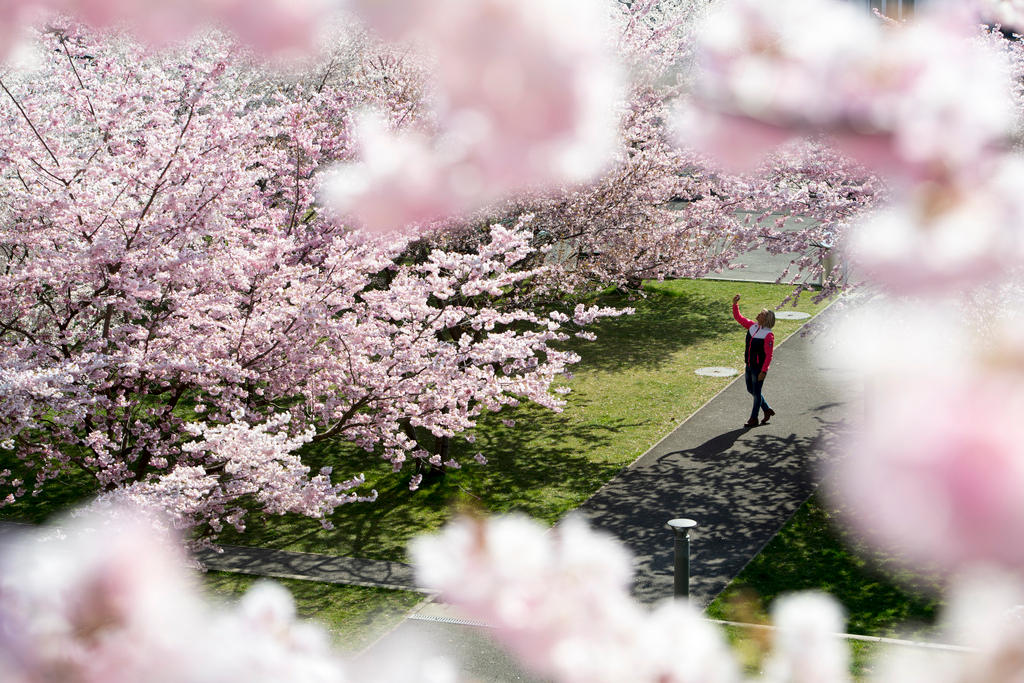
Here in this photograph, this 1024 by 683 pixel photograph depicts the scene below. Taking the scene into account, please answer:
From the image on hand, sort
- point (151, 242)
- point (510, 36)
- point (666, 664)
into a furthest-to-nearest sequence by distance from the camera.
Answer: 1. point (151, 242)
2. point (666, 664)
3. point (510, 36)

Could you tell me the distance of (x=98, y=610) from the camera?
45.5 inches

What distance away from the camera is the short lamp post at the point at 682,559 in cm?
691

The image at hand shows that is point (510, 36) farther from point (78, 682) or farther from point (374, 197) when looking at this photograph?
point (78, 682)

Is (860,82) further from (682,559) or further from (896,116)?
(682,559)

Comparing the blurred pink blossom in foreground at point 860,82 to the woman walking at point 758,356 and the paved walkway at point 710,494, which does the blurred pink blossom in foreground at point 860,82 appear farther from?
the woman walking at point 758,356

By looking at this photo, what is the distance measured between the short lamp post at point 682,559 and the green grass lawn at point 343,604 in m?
2.24

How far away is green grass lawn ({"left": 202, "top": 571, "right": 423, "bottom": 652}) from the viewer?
7.57 m

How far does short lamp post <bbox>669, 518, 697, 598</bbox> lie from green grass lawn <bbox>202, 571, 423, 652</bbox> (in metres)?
2.24

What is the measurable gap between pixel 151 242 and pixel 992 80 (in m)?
7.19

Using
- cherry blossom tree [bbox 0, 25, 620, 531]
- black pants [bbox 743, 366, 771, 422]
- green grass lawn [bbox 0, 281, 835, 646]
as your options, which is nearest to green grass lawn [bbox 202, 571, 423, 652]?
green grass lawn [bbox 0, 281, 835, 646]

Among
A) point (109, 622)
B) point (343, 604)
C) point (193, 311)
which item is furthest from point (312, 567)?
point (109, 622)

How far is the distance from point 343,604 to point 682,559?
9.33ft

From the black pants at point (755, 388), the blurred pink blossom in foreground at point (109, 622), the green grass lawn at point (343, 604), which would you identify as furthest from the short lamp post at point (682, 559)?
the blurred pink blossom in foreground at point (109, 622)

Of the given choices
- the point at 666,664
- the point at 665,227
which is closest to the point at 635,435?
the point at 665,227
